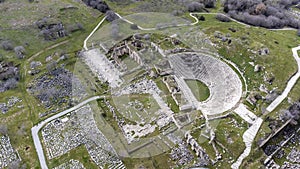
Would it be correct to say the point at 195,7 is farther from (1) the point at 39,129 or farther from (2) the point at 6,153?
(2) the point at 6,153

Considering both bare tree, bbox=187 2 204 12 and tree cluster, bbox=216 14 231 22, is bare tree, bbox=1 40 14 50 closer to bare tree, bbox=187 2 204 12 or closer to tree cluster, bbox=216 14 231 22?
bare tree, bbox=187 2 204 12

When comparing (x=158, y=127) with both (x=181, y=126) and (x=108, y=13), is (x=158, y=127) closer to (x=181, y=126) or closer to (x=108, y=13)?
(x=181, y=126)

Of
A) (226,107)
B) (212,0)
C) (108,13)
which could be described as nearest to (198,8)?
(212,0)

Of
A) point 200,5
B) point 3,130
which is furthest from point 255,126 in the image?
point 200,5

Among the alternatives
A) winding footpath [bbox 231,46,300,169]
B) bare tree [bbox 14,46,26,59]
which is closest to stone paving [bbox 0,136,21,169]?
bare tree [bbox 14,46,26,59]

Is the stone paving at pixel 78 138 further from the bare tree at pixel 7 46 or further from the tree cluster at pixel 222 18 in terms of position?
the tree cluster at pixel 222 18

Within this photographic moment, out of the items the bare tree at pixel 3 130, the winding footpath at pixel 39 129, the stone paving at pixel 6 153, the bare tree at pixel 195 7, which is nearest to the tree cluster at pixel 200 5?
the bare tree at pixel 195 7
